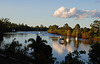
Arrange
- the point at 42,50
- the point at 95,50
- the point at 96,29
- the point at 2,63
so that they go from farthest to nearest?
the point at 96,29
the point at 95,50
the point at 42,50
the point at 2,63

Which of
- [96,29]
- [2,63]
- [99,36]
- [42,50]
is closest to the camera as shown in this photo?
[2,63]

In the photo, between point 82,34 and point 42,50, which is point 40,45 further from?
point 82,34

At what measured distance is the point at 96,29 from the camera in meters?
124

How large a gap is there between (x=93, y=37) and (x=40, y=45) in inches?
3787

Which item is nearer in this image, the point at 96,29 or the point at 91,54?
the point at 91,54

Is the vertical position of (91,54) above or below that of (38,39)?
below

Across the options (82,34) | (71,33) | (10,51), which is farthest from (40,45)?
(71,33)

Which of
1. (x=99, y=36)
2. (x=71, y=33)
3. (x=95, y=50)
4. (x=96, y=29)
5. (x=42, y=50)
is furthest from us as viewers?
(x=71, y=33)

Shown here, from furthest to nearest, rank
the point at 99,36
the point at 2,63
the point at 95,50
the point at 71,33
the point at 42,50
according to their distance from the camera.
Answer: the point at 71,33 → the point at 99,36 → the point at 95,50 → the point at 42,50 → the point at 2,63

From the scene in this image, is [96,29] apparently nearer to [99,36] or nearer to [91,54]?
[99,36]

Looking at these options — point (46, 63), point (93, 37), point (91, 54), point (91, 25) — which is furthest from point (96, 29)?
point (46, 63)

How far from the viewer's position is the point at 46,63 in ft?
49.6

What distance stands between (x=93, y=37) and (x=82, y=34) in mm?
15970

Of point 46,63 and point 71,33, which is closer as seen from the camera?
point 46,63
